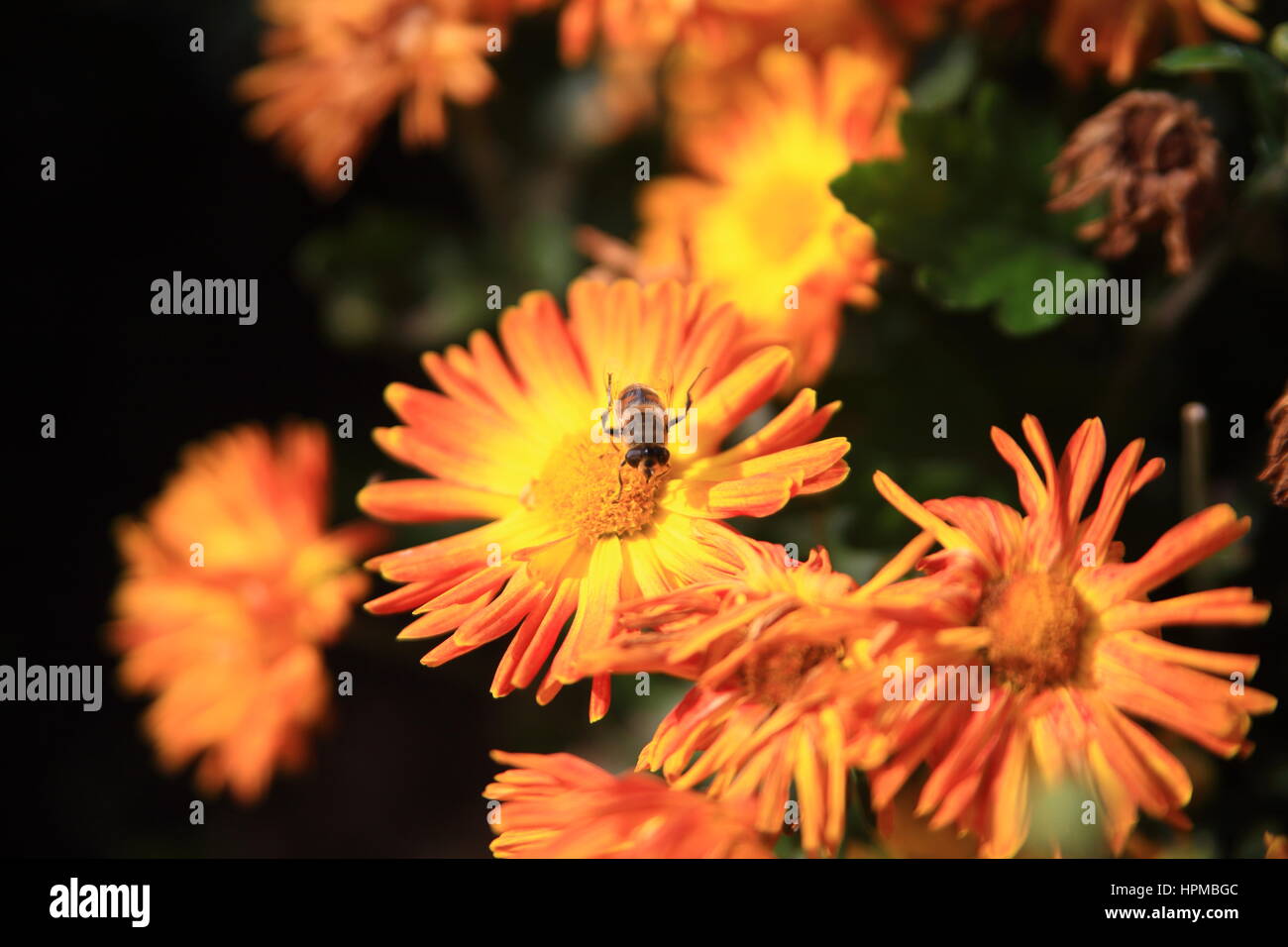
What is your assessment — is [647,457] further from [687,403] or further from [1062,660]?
[1062,660]

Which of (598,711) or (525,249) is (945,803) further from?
(525,249)

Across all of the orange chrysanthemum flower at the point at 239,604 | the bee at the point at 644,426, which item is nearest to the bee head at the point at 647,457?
the bee at the point at 644,426

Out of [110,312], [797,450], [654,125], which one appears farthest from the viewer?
[110,312]

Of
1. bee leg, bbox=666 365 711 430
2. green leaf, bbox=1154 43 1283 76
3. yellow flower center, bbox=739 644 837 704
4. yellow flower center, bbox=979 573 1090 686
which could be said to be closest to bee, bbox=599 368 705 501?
bee leg, bbox=666 365 711 430

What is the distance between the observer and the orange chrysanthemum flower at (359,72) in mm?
1740

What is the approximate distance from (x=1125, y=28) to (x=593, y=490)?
0.93 metres

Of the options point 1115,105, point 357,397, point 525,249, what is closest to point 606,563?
point 1115,105

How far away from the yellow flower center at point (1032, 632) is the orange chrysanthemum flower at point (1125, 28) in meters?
0.74

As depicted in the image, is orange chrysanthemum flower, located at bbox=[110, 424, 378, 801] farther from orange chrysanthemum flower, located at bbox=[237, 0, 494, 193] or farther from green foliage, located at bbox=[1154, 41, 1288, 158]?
green foliage, located at bbox=[1154, 41, 1288, 158]

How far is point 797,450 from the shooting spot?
3.91 ft

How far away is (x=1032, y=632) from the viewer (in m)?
1.11

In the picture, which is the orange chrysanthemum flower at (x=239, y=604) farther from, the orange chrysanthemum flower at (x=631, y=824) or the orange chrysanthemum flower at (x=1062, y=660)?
the orange chrysanthemum flower at (x=1062, y=660)

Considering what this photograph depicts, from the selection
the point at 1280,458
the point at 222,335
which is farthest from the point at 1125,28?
the point at 222,335

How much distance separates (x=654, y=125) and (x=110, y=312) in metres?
1.17
